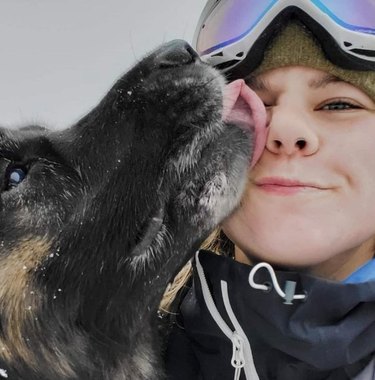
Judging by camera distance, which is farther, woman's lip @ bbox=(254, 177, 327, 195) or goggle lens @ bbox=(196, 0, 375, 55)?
goggle lens @ bbox=(196, 0, 375, 55)

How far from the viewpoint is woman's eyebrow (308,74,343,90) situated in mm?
1828

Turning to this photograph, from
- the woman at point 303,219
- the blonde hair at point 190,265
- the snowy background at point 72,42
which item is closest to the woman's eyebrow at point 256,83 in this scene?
the woman at point 303,219

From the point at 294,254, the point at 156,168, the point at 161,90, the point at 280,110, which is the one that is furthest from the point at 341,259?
the point at 161,90

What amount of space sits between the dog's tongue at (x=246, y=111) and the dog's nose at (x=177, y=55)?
170 mm

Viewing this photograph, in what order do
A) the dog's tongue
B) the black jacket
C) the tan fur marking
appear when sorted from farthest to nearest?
the tan fur marking, the dog's tongue, the black jacket

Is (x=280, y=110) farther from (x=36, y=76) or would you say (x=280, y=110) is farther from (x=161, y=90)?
(x=36, y=76)

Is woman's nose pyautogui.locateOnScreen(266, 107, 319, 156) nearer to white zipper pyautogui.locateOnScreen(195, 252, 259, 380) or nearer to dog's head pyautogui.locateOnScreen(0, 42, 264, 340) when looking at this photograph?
dog's head pyautogui.locateOnScreen(0, 42, 264, 340)

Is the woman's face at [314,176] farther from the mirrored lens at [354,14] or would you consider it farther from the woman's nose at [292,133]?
the mirrored lens at [354,14]

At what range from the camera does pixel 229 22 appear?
212cm

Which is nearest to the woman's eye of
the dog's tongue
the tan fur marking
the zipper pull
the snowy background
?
the dog's tongue

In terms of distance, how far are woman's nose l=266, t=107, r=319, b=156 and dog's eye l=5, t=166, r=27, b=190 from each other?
2.54 ft

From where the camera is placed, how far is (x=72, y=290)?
1.96 m

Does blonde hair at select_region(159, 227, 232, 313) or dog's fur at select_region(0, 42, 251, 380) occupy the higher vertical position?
dog's fur at select_region(0, 42, 251, 380)

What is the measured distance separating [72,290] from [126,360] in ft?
1.06
